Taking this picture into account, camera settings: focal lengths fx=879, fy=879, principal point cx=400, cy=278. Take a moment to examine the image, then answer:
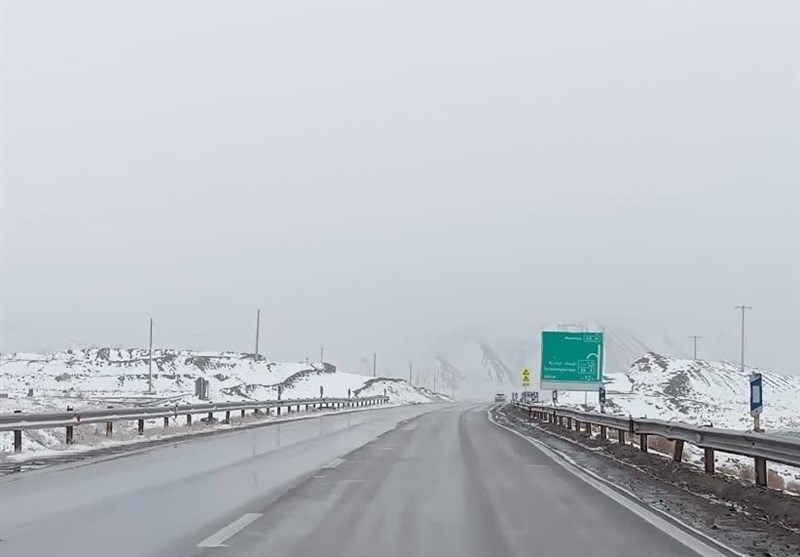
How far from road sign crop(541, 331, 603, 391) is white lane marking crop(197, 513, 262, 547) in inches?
1358

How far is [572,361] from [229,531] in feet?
118

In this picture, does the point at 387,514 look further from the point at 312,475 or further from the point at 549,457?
the point at 549,457

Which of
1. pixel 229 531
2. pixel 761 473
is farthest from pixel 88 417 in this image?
pixel 761 473

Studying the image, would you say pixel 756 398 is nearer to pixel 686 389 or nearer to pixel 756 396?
pixel 756 396

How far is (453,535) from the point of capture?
31.0 feet

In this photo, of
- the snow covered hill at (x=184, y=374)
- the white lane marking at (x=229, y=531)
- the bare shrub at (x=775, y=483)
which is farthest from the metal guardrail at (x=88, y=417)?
the snow covered hill at (x=184, y=374)

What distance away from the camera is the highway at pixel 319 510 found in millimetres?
8703

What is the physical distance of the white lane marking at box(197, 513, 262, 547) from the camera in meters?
8.72

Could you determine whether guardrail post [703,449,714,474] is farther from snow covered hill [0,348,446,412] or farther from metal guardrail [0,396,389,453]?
snow covered hill [0,348,446,412]

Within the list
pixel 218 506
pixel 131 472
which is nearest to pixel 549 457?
pixel 131 472

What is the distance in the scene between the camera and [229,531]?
371 inches

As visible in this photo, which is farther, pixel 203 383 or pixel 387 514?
pixel 203 383

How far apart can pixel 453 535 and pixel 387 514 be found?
1635mm

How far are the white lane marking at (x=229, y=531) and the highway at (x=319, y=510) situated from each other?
0.02 meters
